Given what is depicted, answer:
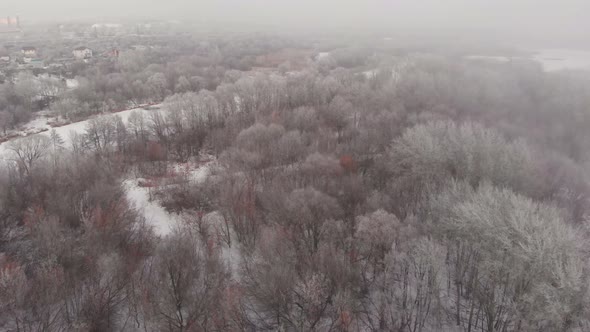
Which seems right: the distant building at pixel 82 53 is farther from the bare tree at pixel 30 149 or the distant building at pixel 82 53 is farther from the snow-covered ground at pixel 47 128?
the bare tree at pixel 30 149

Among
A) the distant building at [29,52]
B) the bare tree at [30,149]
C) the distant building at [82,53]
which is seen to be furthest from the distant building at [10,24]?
the bare tree at [30,149]

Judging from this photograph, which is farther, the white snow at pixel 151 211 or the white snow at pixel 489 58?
the white snow at pixel 489 58

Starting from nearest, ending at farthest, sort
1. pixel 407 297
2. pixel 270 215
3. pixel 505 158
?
pixel 407 297
pixel 270 215
pixel 505 158

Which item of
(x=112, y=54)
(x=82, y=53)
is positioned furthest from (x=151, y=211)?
(x=82, y=53)

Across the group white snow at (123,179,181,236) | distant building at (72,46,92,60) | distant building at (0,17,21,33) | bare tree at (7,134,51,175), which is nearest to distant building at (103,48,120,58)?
distant building at (72,46,92,60)

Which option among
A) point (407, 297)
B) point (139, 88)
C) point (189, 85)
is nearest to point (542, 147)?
point (407, 297)

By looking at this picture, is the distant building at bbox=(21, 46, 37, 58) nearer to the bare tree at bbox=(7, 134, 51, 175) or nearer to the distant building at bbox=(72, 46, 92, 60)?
the distant building at bbox=(72, 46, 92, 60)

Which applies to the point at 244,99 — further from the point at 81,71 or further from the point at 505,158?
the point at 81,71

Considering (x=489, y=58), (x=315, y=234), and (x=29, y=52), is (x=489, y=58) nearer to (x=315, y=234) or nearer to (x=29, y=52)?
(x=315, y=234)
